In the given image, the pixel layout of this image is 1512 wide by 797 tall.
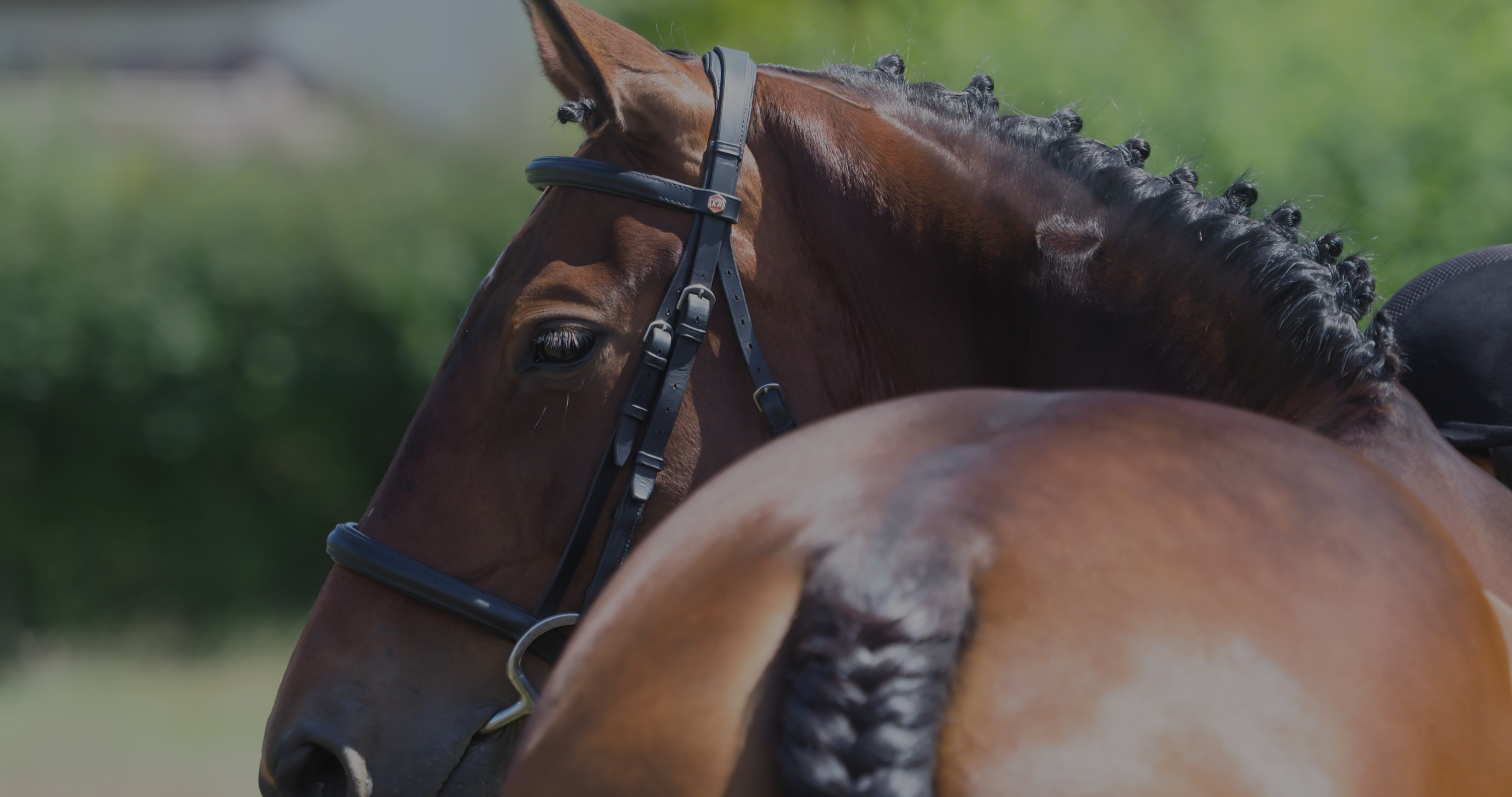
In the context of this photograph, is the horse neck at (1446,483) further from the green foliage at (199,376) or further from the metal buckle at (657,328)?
the green foliage at (199,376)

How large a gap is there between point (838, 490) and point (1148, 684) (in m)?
0.30

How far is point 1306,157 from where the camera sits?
5.68m

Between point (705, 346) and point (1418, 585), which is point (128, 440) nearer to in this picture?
point (705, 346)

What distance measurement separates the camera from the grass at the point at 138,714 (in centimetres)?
731

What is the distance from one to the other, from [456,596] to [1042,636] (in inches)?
49.0

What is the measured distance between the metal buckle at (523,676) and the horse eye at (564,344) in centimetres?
42

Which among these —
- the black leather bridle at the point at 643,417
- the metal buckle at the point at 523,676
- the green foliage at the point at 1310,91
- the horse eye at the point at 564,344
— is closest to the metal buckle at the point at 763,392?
the black leather bridle at the point at 643,417

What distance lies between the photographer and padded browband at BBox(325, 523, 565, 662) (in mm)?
1978

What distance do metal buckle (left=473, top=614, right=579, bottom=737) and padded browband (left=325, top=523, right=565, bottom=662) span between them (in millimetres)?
34

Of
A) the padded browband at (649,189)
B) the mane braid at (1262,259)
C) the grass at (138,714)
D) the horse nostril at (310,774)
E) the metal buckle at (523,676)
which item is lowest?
the grass at (138,714)

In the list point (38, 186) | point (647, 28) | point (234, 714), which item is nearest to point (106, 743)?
point (234, 714)

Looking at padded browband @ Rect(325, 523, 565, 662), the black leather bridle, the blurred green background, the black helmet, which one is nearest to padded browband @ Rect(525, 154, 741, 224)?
the black leather bridle

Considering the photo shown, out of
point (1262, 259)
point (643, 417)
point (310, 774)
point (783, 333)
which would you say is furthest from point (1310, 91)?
point (310, 774)

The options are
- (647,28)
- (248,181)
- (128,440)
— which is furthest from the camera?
(647,28)
